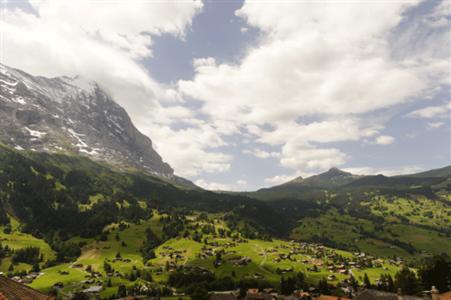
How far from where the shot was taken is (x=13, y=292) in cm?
2539

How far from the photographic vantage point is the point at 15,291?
84.6 ft

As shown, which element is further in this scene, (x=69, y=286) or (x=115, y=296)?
(x=69, y=286)

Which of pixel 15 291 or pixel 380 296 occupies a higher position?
pixel 15 291

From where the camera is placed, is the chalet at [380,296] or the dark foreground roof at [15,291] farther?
the chalet at [380,296]

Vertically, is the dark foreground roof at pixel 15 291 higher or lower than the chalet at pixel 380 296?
higher

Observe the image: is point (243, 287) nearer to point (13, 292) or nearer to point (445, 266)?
point (445, 266)

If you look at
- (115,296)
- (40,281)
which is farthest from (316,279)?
(40,281)

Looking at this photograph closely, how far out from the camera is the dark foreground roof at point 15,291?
24.5 metres

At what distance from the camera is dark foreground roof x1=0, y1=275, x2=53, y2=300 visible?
2453 centimetres

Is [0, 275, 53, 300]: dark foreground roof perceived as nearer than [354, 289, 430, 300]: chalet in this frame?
Yes

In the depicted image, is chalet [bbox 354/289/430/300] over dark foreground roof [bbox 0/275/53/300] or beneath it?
beneath

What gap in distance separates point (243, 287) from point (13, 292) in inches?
6322

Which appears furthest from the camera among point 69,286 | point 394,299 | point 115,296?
point 69,286

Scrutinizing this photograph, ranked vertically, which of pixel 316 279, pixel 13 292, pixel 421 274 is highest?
pixel 13 292
